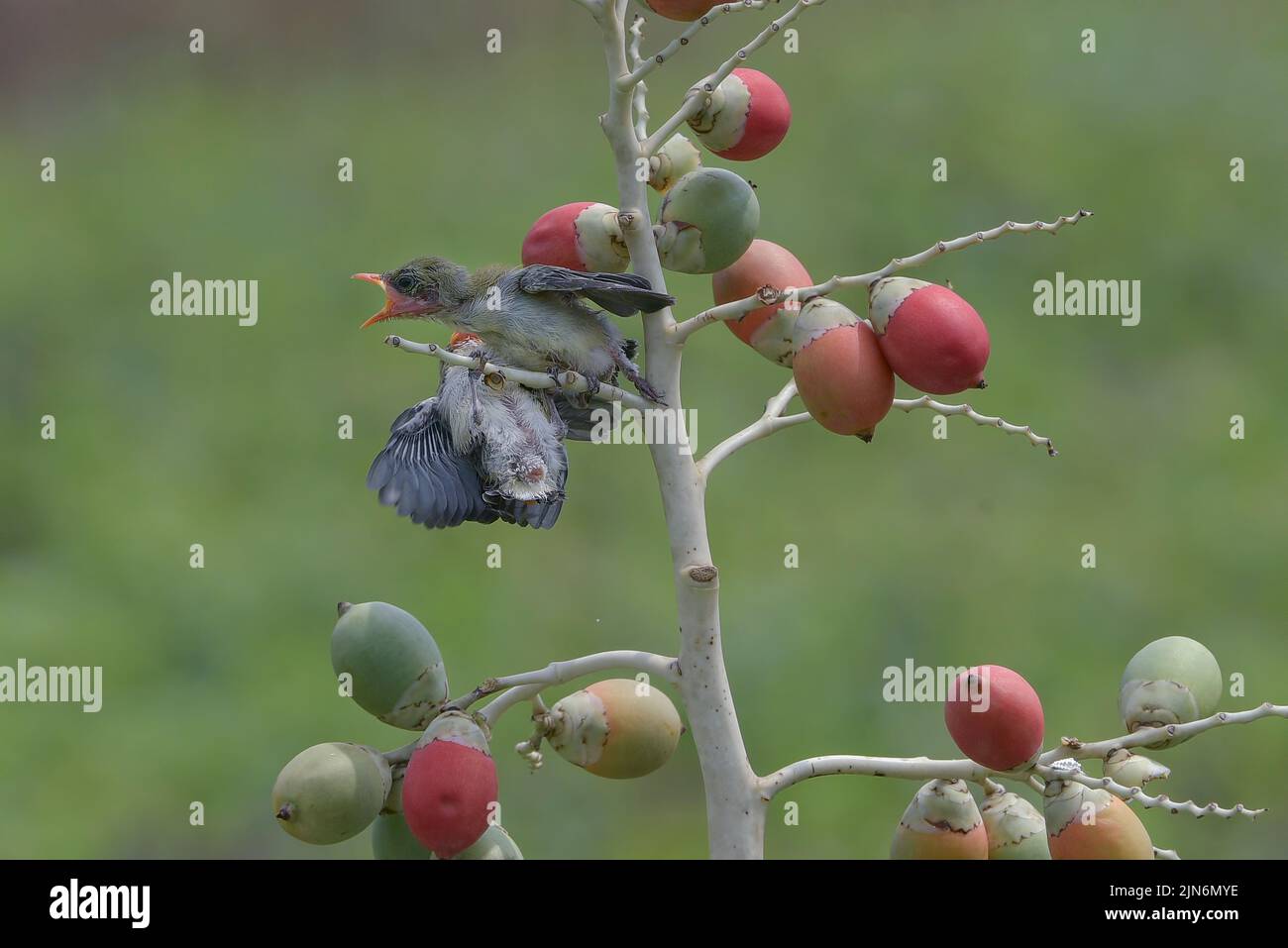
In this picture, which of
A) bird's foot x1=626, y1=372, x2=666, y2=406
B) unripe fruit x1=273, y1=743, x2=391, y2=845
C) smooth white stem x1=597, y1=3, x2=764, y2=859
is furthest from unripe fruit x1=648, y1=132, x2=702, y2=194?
unripe fruit x1=273, y1=743, x2=391, y2=845

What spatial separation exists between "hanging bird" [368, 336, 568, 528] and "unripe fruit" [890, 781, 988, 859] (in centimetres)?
45

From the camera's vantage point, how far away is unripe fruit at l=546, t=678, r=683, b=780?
149 cm

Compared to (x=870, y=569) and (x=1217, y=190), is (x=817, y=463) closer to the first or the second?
(x=870, y=569)

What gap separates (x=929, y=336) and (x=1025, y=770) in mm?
407

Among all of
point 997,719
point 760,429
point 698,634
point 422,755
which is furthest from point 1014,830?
point 422,755

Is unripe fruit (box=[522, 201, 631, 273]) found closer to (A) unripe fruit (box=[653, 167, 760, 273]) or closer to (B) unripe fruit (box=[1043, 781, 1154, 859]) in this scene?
(A) unripe fruit (box=[653, 167, 760, 273])

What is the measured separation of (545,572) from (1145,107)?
2.66 m

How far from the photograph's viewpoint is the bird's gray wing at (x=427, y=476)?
1.49 m

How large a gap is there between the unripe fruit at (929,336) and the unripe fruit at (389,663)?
53 cm

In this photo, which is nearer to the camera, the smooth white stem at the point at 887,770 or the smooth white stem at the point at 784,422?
the smooth white stem at the point at 887,770

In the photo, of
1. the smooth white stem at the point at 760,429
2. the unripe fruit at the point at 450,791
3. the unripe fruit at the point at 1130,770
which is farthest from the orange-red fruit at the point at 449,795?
the unripe fruit at the point at 1130,770

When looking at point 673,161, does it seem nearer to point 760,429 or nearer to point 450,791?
point 760,429

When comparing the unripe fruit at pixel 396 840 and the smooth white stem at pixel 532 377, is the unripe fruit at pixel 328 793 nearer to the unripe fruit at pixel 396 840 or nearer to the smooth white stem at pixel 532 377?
the unripe fruit at pixel 396 840

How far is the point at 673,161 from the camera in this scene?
155 centimetres
